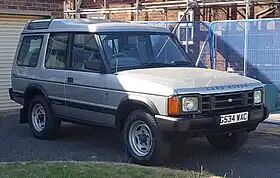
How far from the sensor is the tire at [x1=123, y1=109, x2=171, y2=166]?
23.6 ft

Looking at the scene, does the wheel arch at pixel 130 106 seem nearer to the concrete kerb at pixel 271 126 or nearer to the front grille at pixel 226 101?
the front grille at pixel 226 101

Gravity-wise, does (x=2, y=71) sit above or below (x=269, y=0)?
below

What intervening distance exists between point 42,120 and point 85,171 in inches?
130

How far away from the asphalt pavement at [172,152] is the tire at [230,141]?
0.13 metres

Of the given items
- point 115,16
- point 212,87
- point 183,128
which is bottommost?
point 183,128

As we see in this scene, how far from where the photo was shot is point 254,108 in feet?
25.3

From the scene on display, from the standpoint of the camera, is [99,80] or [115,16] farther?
[115,16]

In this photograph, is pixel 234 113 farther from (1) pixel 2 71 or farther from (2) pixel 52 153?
(1) pixel 2 71

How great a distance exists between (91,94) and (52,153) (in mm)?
1089

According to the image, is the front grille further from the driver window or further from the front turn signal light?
the driver window

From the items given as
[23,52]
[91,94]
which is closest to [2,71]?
[23,52]

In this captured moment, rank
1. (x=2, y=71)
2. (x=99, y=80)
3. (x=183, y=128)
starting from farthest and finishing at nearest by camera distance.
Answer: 1. (x=2, y=71)
2. (x=99, y=80)
3. (x=183, y=128)

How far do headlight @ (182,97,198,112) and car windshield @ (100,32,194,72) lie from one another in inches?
→ 53.2

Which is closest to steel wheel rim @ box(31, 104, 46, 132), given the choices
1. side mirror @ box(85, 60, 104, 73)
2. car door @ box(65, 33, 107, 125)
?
car door @ box(65, 33, 107, 125)
